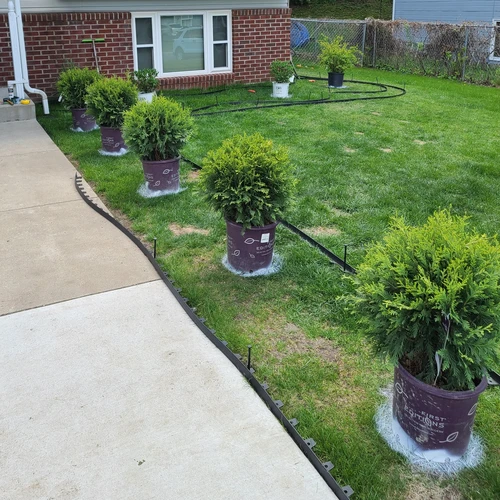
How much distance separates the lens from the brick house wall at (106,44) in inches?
355

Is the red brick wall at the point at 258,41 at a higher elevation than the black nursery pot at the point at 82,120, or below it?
higher

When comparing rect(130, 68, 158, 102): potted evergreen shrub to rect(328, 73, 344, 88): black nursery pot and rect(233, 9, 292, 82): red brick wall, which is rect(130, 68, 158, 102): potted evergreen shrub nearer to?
rect(233, 9, 292, 82): red brick wall

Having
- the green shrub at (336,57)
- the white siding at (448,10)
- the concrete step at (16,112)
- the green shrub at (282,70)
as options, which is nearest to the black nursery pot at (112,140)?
the concrete step at (16,112)

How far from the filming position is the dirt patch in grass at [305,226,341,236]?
4449 mm

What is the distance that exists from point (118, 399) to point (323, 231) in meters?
2.51

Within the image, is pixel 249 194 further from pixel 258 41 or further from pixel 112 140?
pixel 258 41

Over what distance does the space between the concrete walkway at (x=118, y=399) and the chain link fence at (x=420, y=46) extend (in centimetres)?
1174

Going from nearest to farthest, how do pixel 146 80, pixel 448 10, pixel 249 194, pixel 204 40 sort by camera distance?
pixel 249 194 < pixel 146 80 < pixel 204 40 < pixel 448 10

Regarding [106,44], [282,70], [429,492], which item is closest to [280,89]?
[282,70]

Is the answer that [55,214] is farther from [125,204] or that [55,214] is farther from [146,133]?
[146,133]

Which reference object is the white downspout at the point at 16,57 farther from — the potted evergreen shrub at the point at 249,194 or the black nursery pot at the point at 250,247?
the black nursery pot at the point at 250,247

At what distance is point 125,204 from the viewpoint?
4.99 m

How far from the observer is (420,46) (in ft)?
46.4

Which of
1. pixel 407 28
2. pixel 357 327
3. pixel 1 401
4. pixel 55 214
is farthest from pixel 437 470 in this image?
pixel 407 28
